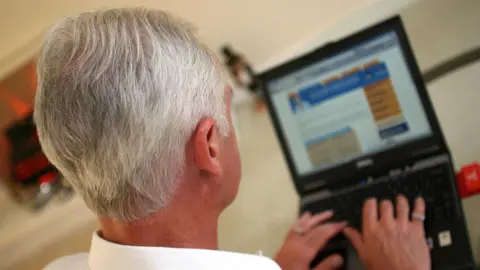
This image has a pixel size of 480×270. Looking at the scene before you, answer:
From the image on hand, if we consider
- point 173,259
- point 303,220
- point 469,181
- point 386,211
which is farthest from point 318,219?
point 173,259

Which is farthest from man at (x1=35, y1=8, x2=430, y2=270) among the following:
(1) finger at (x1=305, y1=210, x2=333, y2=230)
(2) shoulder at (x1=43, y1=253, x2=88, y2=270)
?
(1) finger at (x1=305, y1=210, x2=333, y2=230)

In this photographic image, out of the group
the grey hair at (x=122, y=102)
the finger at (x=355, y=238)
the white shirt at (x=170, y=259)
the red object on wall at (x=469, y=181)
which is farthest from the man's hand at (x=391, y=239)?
the grey hair at (x=122, y=102)

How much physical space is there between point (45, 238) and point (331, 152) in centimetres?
107

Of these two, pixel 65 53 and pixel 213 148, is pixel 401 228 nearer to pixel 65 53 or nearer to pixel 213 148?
pixel 213 148

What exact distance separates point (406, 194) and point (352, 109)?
0.21 metres

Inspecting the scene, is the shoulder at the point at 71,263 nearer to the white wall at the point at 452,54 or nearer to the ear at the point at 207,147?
the ear at the point at 207,147

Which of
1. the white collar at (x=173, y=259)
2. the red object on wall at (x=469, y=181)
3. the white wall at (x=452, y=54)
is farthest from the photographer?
the white wall at (x=452, y=54)

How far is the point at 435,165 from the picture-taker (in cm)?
103

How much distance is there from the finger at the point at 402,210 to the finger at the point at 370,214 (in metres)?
0.04

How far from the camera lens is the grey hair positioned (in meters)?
0.74

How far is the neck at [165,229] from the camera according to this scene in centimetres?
81

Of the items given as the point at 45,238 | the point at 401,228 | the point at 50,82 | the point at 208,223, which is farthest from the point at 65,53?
the point at 45,238

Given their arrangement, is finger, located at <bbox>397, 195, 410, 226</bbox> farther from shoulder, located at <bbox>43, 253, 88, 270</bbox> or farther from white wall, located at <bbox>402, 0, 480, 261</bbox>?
shoulder, located at <bbox>43, 253, 88, 270</bbox>

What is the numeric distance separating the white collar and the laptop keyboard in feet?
1.06
